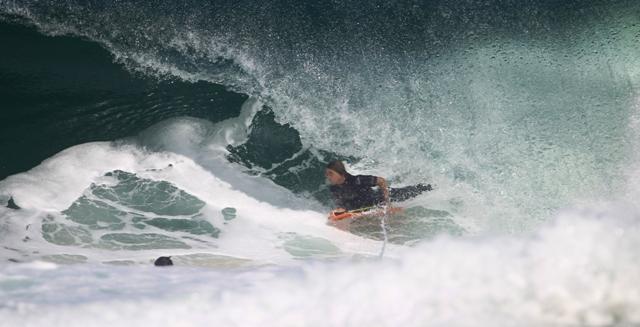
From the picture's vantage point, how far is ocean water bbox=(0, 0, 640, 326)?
5.25m

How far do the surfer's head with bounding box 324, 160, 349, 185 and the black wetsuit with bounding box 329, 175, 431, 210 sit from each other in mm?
55

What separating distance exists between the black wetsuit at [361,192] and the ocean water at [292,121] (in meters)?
0.13

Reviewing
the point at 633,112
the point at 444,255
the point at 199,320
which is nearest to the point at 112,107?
the point at 199,320

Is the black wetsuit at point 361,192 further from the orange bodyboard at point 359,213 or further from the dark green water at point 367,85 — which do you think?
the dark green water at point 367,85

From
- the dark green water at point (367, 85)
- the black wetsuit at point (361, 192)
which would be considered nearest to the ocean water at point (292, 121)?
the dark green water at point (367, 85)

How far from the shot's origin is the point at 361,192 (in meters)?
5.29

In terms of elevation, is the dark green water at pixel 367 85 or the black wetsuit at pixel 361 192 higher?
the dark green water at pixel 367 85

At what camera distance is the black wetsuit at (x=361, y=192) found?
5270 millimetres

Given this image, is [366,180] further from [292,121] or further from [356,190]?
[292,121]

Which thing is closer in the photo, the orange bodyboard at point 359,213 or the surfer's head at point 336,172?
the surfer's head at point 336,172

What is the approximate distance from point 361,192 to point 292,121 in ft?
3.21

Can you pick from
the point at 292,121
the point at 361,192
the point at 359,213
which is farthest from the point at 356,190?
the point at 292,121

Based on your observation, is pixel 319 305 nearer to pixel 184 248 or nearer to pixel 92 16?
pixel 184 248

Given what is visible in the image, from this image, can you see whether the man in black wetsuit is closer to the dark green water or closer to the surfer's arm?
the surfer's arm
